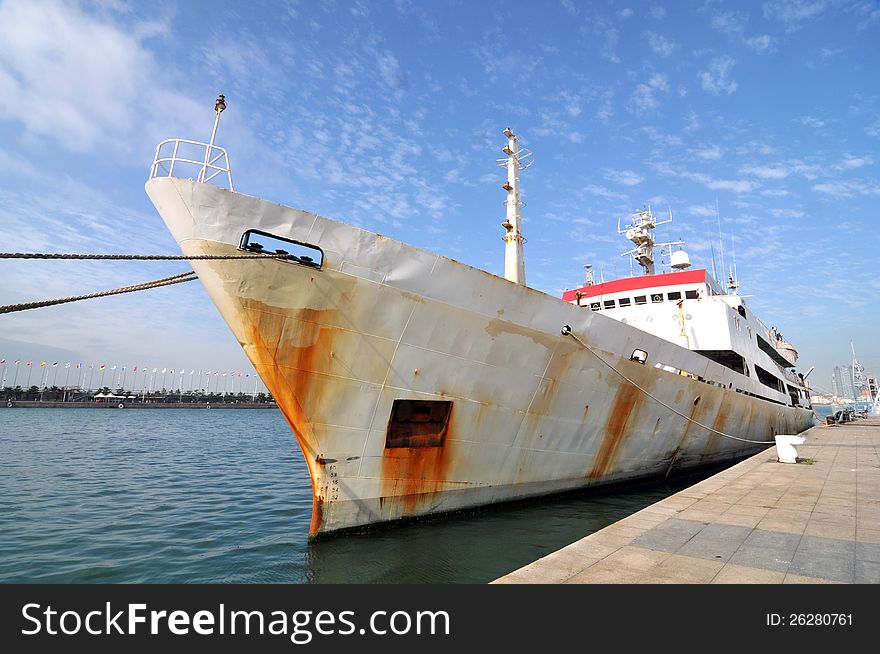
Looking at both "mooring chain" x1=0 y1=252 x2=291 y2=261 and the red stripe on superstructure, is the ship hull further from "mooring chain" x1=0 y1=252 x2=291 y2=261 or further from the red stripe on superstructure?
the red stripe on superstructure

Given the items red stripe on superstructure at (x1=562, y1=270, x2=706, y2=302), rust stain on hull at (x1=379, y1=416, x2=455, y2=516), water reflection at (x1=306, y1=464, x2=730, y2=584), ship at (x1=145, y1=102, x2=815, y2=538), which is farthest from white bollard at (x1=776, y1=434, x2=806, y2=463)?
rust stain on hull at (x1=379, y1=416, x2=455, y2=516)

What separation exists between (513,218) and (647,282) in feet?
22.3

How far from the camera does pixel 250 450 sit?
928 inches

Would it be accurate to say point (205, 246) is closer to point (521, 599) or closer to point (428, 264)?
point (428, 264)

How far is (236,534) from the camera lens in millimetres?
7793

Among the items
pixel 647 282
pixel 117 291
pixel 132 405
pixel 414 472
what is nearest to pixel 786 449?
pixel 647 282

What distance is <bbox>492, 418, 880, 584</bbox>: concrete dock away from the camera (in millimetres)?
3775

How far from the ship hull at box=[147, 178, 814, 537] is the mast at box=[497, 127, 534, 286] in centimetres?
234

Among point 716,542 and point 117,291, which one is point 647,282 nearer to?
point 716,542

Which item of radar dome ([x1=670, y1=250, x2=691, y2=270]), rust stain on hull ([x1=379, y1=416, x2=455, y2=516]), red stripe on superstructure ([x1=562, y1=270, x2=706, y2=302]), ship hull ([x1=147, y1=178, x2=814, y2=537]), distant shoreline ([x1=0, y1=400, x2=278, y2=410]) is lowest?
distant shoreline ([x1=0, y1=400, x2=278, y2=410])

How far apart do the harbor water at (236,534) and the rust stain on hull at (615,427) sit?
0.65 m

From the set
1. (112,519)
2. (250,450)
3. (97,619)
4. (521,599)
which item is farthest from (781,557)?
(250,450)

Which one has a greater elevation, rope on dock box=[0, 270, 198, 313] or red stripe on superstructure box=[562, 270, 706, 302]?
red stripe on superstructure box=[562, 270, 706, 302]

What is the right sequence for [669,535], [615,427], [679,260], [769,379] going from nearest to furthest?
[669,535]
[615,427]
[679,260]
[769,379]
